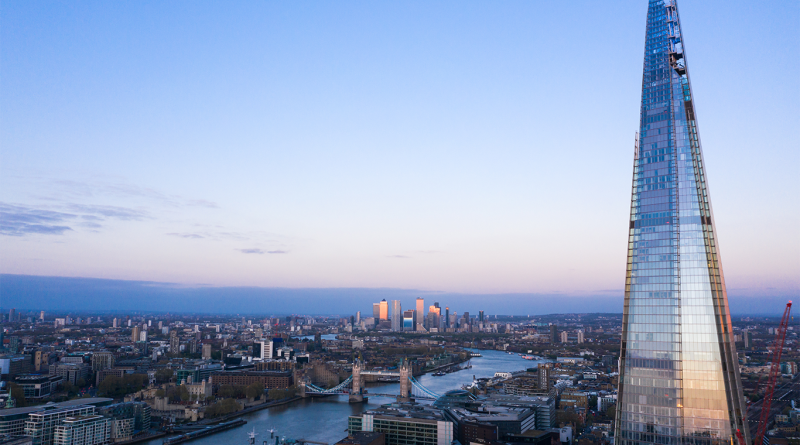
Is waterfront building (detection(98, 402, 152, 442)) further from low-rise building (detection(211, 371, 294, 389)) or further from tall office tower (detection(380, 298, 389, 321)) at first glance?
tall office tower (detection(380, 298, 389, 321))

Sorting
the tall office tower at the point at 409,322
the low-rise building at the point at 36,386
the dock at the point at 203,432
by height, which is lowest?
the tall office tower at the point at 409,322

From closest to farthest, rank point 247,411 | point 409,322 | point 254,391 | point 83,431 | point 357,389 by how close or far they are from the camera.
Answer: point 83,431
point 247,411
point 254,391
point 357,389
point 409,322

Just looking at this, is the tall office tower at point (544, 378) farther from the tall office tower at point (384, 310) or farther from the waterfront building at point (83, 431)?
the tall office tower at point (384, 310)

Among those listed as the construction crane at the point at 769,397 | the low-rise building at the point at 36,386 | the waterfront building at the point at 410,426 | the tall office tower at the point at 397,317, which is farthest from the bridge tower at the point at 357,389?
the tall office tower at the point at 397,317

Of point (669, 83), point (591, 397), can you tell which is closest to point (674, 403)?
point (669, 83)

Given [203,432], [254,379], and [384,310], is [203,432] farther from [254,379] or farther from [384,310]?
[384,310]

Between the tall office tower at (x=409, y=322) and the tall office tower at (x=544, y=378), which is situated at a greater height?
the tall office tower at (x=544, y=378)

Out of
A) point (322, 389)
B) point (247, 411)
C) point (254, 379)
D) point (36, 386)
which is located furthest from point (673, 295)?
point (36, 386)
